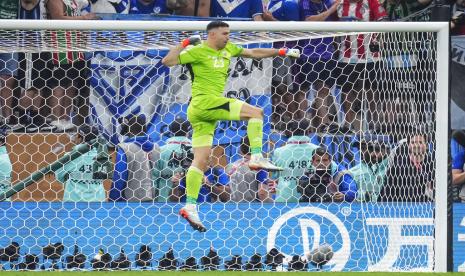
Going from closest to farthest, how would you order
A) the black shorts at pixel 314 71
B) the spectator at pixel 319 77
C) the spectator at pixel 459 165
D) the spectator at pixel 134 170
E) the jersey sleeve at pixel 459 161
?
the spectator at pixel 134 170, the spectator at pixel 319 77, the black shorts at pixel 314 71, the spectator at pixel 459 165, the jersey sleeve at pixel 459 161

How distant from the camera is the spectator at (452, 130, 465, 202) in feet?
31.9

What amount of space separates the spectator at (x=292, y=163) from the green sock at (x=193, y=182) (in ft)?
3.54

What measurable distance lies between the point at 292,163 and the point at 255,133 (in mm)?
1164

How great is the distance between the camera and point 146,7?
10633 millimetres

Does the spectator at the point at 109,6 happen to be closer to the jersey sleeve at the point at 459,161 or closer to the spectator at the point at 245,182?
the spectator at the point at 245,182

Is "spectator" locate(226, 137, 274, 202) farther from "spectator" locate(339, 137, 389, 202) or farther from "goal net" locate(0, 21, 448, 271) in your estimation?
"spectator" locate(339, 137, 389, 202)

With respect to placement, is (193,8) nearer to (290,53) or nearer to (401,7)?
(401,7)

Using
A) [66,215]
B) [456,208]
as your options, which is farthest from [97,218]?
[456,208]

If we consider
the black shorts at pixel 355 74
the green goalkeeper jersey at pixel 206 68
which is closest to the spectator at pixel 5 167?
the green goalkeeper jersey at pixel 206 68

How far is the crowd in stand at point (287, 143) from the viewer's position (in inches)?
353

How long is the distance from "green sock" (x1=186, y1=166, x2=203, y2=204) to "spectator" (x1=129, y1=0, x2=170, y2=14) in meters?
2.90

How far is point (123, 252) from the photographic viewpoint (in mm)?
8742

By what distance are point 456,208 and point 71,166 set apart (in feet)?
10.8

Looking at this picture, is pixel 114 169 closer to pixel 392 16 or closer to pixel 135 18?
pixel 135 18
